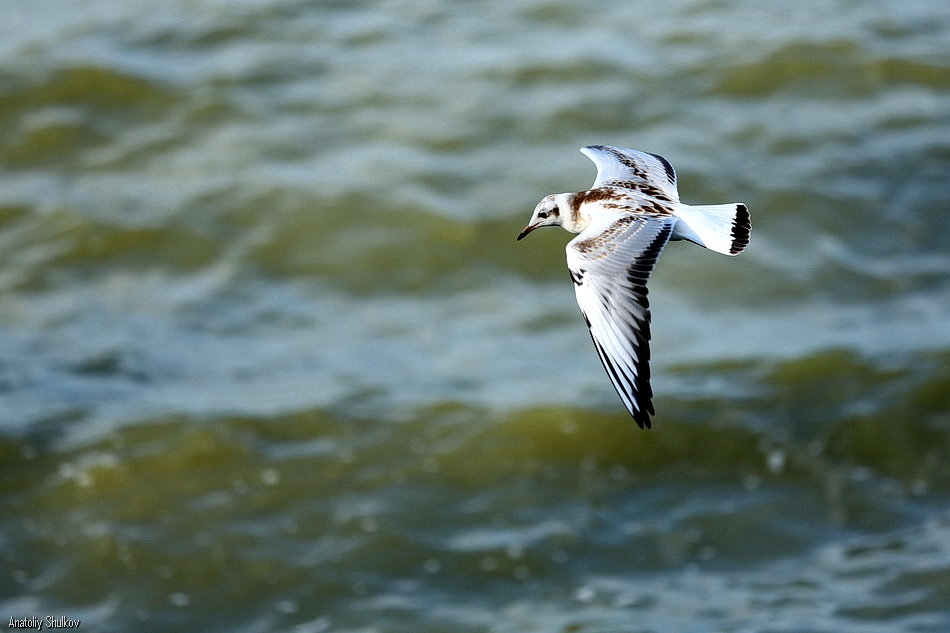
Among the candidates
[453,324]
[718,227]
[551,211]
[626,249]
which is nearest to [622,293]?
[626,249]

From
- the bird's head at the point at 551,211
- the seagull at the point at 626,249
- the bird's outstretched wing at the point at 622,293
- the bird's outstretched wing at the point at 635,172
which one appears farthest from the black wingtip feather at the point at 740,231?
the bird's head at the point at 551,211

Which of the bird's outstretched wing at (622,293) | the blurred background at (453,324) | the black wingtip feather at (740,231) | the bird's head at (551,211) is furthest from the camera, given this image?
the blurred background at (453,324)

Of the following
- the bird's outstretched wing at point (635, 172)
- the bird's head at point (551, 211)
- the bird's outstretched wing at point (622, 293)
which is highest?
the bird's outstretched wing at point (635, 172)

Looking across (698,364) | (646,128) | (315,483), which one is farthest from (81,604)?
(646,128)

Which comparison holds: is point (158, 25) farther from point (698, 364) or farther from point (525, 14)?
point (698, 364)

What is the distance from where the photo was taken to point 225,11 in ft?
46.7

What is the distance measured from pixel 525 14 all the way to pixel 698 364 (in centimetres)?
552

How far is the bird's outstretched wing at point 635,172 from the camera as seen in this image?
238 inches

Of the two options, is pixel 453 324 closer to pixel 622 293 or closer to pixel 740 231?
pixel 740 231

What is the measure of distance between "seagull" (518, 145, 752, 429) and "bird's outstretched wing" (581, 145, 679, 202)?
0.16 feet

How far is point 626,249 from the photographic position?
520cm

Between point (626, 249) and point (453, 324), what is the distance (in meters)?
5.52

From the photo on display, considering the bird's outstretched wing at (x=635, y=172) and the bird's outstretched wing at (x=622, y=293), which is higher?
the bird's outstretched wing at (x=635, y=172)

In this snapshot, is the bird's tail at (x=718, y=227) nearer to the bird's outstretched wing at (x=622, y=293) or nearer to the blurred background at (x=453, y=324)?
the bird's outstretched wing at (x=622, y=293)
